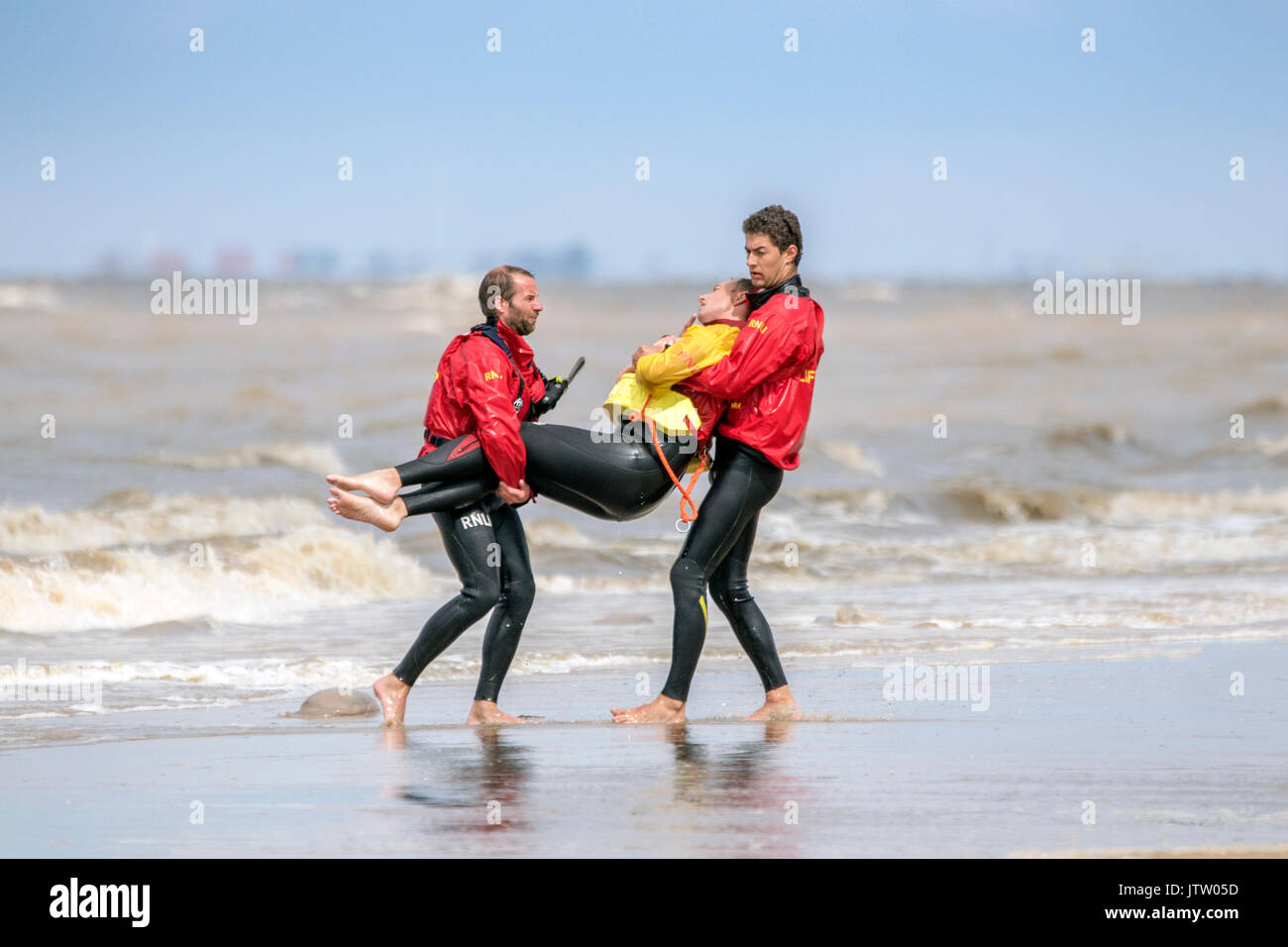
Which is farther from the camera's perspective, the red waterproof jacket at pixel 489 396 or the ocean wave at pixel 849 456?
the ocean wave at pixel 849 456

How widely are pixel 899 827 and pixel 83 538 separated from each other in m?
13.5

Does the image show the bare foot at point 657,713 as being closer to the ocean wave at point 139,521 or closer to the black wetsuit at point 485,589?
the black wetsuit at point 485,589

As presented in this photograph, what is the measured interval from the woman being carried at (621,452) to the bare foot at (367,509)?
0.02m

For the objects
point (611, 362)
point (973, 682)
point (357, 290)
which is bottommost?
point (973, 682)

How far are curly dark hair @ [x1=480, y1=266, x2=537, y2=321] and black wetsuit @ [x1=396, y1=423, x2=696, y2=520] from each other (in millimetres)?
565

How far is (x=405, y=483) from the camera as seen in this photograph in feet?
19.5

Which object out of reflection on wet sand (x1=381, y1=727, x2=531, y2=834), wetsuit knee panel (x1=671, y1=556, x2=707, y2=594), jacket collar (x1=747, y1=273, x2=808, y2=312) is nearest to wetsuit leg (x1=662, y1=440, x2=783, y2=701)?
wetsuit knee panel (x1=671, y1=556, x2=707, y2=594)

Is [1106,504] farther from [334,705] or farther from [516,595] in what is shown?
[334,705]

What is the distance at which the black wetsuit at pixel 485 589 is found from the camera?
629 centimetres

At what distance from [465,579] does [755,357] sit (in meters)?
1.52

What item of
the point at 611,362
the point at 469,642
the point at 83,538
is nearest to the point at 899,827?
the point at 469,642

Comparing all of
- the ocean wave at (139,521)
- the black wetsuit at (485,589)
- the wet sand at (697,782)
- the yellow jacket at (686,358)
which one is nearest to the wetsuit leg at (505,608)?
the black wetsuit at (485,589)

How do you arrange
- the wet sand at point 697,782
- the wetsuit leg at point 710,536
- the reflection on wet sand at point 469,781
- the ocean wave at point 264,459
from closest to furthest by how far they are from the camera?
the wet sand at point 697,782, the reflection on wet sand at point 469,781, the wetsuit leg at point 710,536, the ocean wave at point 264,459
